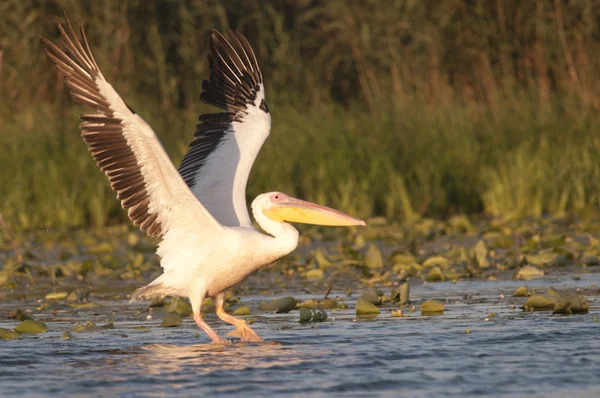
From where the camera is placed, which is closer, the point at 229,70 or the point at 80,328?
the point at 80,328

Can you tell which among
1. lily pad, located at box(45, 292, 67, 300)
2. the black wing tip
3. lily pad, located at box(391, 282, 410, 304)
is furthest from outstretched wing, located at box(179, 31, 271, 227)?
lily pad, located at box(45, 292, 67, 300)

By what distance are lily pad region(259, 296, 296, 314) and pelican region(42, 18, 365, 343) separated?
1.27 feet

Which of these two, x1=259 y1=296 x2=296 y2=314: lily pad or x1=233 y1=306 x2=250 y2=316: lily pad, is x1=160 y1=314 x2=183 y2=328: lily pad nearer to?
x1=233 y1=306 x2=250 y2=316: lily pad

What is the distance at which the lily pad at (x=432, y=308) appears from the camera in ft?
23.4

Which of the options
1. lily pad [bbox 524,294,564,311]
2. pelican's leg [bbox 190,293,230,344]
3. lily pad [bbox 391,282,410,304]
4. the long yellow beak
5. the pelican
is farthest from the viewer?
lily pad [bbox 391,282,410,304]

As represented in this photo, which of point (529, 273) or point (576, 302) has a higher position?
point (529, 273)

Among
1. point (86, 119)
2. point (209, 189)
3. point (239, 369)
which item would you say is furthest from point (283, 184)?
point (239, 369)

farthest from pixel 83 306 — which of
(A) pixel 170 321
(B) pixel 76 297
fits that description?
(A) pixel 170 321

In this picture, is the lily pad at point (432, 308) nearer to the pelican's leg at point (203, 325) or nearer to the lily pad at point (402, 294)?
the lily pad at point (402, 294)

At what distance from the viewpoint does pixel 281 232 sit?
688 cm

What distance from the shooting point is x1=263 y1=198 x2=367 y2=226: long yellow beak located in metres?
7.07

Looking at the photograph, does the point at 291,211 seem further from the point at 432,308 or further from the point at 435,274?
the point at 435,274

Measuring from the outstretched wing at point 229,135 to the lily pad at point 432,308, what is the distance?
1301mm

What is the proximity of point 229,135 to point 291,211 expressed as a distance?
0.84 m
